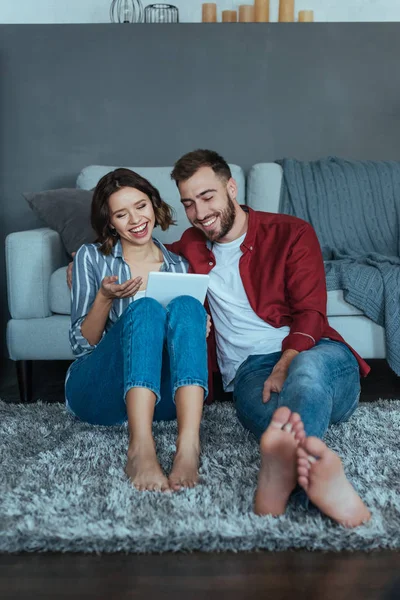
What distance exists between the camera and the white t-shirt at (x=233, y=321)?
193 centimetres

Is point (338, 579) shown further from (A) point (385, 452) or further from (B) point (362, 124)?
(B) point (362, 124)

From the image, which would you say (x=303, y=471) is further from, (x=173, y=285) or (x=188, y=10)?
(x=188, y=10)

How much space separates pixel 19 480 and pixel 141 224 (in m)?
0.76

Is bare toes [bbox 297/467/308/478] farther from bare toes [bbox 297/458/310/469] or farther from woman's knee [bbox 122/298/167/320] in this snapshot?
woman's knee [bbox 122/298/167/320]

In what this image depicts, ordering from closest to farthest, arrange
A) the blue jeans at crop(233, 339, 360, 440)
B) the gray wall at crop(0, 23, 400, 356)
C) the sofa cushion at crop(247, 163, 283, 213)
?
the blue jeans at crop(233, 339, 360, 440) < the sofa cushion at crop(247, 163, 283, 213) < the gray wall at crop(0, 23, 400, 356)

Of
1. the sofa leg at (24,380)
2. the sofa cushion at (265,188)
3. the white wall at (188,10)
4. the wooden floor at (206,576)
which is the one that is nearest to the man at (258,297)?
the wooden floor at (206,576)

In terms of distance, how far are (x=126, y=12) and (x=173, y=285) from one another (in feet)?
8.75

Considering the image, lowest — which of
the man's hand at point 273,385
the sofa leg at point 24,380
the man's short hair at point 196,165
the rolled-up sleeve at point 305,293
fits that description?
the sofa leg at point 24,380

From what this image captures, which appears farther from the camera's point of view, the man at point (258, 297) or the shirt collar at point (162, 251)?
the shirt collar at point (162, 251)

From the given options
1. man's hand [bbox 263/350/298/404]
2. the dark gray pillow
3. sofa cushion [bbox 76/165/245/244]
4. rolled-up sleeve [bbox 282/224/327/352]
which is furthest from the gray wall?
man's hand [bbox 263/350/298/404]

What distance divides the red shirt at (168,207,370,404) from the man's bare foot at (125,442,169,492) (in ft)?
1.64

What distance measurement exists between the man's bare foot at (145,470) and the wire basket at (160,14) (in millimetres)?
2878

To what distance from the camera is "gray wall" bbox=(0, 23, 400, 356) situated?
3635mm

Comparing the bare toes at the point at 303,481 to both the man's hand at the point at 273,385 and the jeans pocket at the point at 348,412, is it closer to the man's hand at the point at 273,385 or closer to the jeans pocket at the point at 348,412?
the man's hand at the point at 273,385
